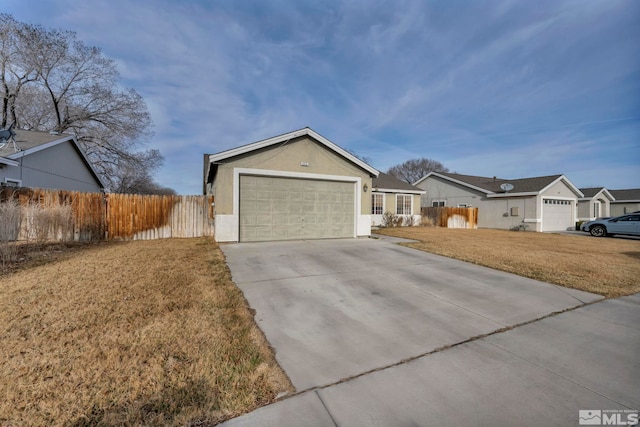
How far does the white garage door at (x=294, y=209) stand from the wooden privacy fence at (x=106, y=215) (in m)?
3.00

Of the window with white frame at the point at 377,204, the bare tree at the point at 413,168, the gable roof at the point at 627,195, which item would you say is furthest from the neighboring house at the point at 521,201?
the bare tree at the point at 413,168

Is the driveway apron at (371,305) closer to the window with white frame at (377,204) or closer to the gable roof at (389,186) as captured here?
the window with white frame at (377,204)

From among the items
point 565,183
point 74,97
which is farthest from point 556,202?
point 74,97

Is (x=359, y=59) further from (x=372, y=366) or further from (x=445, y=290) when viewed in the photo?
(x=372, y=366)

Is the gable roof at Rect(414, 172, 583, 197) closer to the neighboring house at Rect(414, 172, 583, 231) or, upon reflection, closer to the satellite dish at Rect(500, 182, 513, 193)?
the neighboring house at Rect(414, 172, 583, 231)

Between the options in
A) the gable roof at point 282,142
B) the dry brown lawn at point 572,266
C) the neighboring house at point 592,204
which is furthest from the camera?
the neighboring house at point 592,204

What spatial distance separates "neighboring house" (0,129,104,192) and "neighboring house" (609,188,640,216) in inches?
1965

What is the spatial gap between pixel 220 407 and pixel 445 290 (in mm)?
4329

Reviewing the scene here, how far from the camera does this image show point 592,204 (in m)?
25.4

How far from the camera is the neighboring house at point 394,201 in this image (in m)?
19.5

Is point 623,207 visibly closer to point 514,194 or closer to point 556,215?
point 556,215

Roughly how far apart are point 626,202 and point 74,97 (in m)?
55.0

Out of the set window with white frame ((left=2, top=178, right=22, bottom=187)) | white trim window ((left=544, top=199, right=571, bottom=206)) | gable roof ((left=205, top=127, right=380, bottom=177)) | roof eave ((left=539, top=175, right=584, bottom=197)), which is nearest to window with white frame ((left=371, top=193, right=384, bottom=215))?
gable roof ((left=205, top=127, right=380, bottom=177))

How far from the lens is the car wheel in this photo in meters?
16.6
